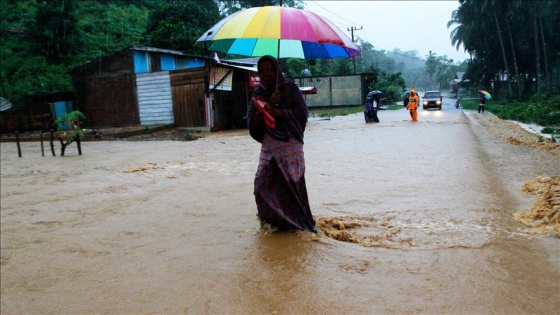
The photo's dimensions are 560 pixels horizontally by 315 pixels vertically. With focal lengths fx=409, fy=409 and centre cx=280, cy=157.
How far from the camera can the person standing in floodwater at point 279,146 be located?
3.77 metres

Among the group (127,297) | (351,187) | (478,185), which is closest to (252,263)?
(127,297)

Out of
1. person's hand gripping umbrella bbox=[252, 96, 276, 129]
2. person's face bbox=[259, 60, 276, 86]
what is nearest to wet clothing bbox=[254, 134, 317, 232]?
person's hand gripping umbrella bbox=[252, 96, 276, 129]

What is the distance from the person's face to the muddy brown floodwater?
4.86 feet

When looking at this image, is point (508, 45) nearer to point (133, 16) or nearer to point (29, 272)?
point (133, 16)

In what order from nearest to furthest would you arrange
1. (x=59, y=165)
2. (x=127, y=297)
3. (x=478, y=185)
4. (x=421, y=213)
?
(x=127, y=297)
(x=421, y=213)
(x=478, y=185)
(x=59, y=165)

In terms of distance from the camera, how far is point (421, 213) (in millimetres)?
4996

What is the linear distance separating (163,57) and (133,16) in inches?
671

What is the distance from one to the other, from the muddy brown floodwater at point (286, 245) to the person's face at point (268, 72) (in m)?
1.48

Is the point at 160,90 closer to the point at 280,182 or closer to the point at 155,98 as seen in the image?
the point at 155,98

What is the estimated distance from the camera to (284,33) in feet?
11.6

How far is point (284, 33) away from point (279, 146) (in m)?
1.01

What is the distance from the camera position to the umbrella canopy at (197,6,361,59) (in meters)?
3.58

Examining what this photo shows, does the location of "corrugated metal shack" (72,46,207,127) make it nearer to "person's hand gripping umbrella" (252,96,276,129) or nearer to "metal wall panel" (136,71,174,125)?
"metal wall panel" (136,71,174,125)

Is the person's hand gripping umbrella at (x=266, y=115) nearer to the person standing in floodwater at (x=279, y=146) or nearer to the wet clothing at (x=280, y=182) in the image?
the person standing in floodwater at (x=279, y=146)
